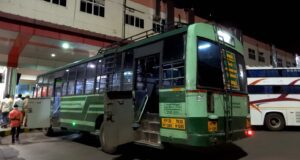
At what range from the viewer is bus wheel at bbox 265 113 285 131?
44.7 ft

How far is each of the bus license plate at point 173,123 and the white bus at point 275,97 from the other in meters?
9.73

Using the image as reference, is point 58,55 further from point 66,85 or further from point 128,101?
point 128,101

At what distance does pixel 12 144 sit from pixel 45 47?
944 centimetres

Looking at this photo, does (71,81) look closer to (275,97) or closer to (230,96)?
(230,96)

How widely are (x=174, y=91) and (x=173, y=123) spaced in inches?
29.2

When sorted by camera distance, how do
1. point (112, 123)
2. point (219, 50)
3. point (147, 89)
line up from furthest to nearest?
point (147, 89) → point (112, 123) → point (219, 50)

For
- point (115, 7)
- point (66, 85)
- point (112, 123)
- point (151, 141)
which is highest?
point (115, 7)

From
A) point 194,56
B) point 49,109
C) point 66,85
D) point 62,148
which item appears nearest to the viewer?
point 194,56

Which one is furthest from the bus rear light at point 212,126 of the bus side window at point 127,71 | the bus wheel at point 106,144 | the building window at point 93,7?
the building window at point 93,7

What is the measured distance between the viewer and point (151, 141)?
6.55 m

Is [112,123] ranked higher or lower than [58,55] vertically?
lower

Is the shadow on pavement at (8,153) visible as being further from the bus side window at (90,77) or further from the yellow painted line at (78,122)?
the bus side window at (90,77)

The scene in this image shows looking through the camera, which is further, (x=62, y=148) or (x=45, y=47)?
(x=45, y=47)

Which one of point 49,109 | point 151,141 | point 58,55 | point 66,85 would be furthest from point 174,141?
point 58,55
